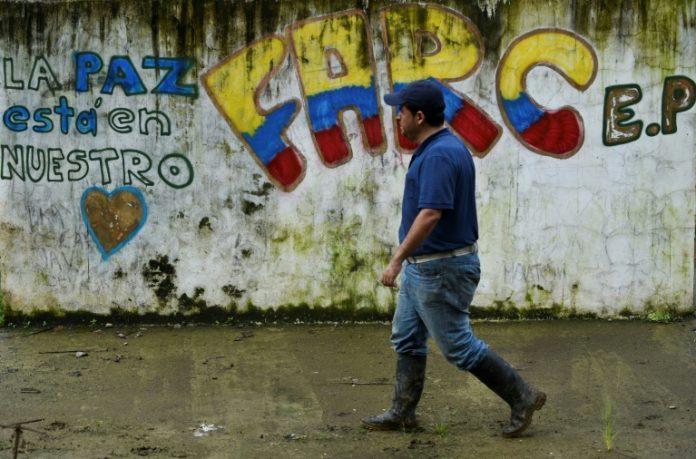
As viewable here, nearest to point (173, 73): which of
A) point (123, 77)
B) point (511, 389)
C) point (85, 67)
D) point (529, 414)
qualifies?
point (123, 77)

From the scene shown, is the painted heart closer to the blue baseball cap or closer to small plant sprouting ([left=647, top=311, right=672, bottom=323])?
the blue baseball cap

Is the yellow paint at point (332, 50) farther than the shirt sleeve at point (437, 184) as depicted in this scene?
Yes

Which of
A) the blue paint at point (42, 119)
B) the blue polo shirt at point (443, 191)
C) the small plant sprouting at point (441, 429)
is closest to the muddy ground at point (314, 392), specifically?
the small plant sprouting at point (441, 429)

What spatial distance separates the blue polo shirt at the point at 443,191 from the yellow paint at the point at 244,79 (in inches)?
86.0

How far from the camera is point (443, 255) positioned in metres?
4.77

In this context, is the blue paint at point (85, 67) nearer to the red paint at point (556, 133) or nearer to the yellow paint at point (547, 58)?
the yellow paint at point (547, 58)

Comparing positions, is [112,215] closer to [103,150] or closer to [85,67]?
[103,150]

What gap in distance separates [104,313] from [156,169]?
Result: 105 centimetres

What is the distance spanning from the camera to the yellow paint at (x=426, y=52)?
6703mm

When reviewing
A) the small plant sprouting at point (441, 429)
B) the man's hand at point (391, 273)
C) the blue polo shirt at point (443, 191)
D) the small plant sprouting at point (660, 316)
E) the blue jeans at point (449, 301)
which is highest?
the blue polo shirt at point (443, 191)

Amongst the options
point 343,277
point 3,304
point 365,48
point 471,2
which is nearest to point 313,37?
point 365,48

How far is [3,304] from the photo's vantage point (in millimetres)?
6867

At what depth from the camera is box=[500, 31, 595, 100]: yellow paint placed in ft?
22.1

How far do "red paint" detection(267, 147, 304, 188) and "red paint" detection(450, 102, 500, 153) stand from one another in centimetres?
107
